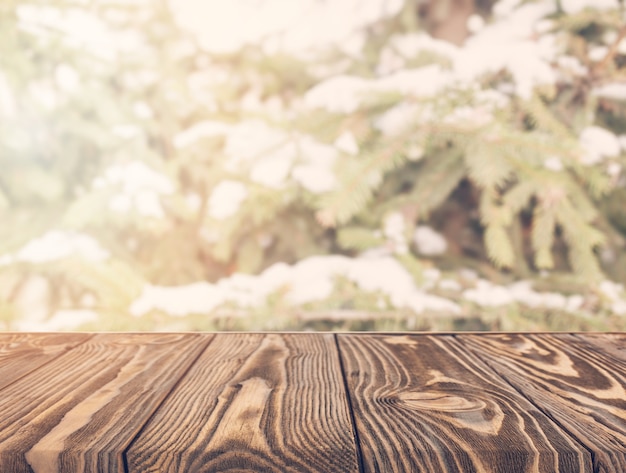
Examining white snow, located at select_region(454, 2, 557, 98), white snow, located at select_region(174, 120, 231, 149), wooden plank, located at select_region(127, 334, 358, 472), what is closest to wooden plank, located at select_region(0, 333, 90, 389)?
wooden plank, located at select_region(127, 334, 358, 472)

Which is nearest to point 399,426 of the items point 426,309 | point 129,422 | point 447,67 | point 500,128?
point 129,422

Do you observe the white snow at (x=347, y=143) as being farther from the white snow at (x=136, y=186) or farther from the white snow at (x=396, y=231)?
→ the white snow at (x=136, y=186)

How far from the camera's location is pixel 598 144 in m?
1.26

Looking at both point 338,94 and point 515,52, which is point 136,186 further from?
point 515,52

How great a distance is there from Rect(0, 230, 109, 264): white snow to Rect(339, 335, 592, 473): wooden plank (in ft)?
2.78

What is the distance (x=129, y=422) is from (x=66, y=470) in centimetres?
7

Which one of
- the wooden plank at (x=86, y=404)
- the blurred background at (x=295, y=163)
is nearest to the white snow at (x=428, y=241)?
the blurred background at (x=295, y=163)

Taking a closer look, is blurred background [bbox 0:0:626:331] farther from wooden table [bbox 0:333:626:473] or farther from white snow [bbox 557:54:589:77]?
wooden table [bbox 0:333:626:473]

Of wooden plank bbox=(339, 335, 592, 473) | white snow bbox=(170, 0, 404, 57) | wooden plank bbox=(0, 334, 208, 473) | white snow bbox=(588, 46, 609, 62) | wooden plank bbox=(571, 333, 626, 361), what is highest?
white snow bbox=(170, 0, 404, 57)

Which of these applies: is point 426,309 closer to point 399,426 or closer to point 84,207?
point 399,426

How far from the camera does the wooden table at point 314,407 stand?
46cm

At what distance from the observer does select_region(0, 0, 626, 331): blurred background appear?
1256mm

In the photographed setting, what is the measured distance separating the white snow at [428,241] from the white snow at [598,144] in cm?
40

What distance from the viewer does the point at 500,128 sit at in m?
1.20
